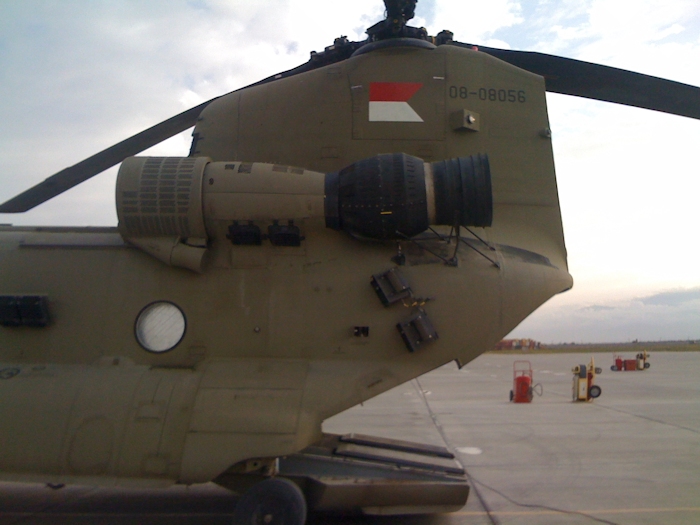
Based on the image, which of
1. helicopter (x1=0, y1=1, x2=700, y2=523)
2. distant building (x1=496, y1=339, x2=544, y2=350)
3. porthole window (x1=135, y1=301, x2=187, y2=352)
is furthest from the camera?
distant building (x1=496, y1=339, x2=544, y2=350)

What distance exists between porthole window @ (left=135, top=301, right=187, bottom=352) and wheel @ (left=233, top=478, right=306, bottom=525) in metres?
1.37

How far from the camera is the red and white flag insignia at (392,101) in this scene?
16.4 feet

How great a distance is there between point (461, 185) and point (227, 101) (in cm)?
252

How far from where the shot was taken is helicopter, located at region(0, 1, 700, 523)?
383cm

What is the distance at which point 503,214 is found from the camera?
5.12m

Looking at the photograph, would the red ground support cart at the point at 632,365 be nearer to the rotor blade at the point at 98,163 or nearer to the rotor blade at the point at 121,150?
the rotor blade at the point at 121,150

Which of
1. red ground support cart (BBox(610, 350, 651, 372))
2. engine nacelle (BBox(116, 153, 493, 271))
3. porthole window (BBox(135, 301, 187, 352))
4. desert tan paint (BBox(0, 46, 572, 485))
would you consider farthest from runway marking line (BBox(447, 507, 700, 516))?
red ground support cart (BBox(610, 350, 651, 372))

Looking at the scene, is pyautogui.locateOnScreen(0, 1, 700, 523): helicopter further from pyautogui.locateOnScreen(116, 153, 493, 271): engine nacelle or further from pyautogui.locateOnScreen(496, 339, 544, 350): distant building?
pyautogui.locateOnScreen(496, 339, 544, 350): distant building

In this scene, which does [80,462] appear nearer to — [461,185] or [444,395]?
[461,185]

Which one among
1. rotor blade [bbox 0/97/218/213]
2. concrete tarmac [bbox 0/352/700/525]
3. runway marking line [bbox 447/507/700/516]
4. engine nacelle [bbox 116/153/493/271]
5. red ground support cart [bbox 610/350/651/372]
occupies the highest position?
rotor blade [bbox 0/97/218/213]

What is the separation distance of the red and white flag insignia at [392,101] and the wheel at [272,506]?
3.23 metres

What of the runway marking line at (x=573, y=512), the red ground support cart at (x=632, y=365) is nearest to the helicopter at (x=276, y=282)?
the runway marking line at (x=573, y=512)

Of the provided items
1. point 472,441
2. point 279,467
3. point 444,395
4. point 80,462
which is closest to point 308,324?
point 279,467

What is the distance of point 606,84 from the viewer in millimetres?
5070
